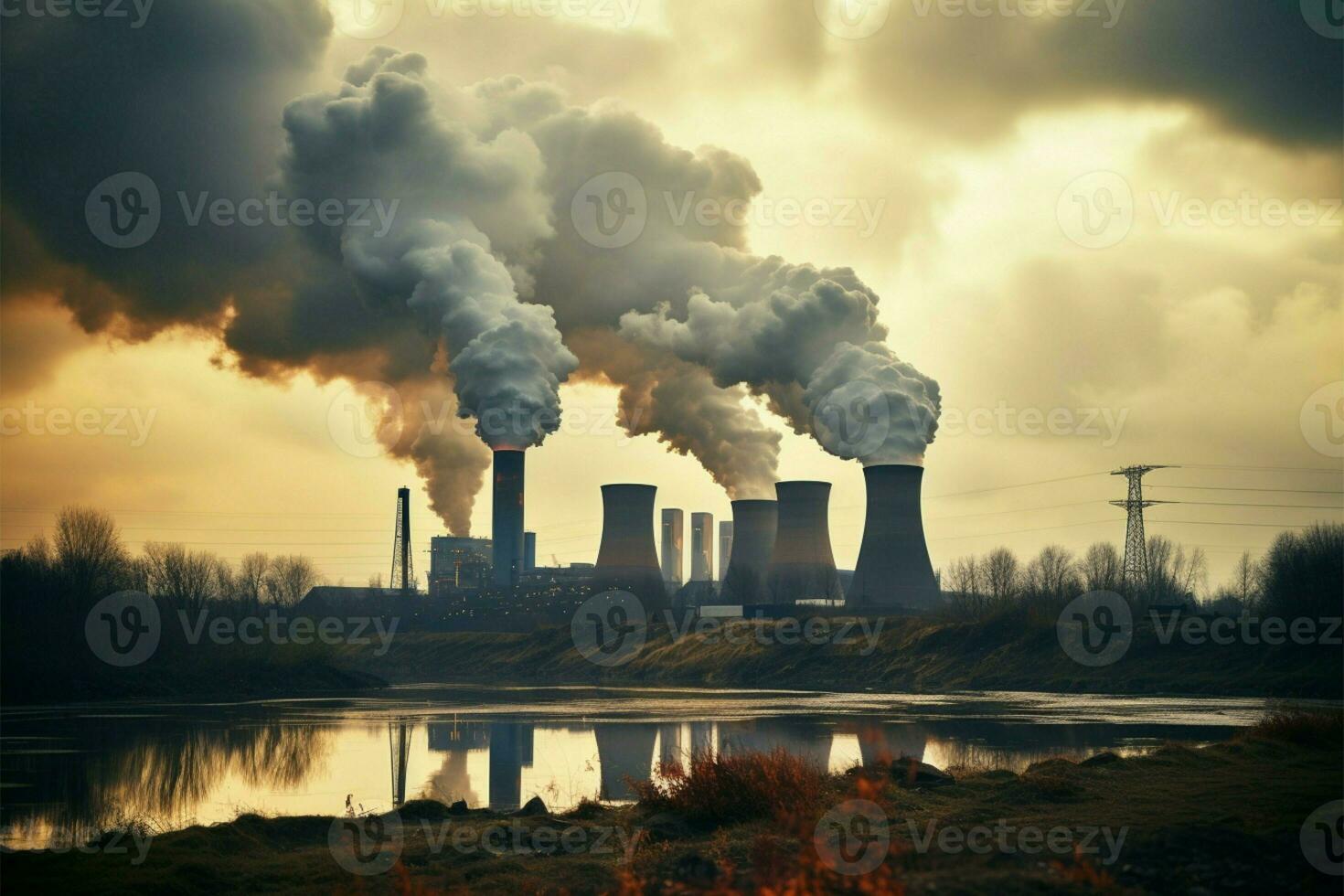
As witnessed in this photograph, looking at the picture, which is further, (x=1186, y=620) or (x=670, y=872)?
(x=1186, y=620)

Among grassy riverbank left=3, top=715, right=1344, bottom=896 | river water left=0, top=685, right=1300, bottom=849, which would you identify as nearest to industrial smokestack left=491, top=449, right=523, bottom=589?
river water left=0, top=685, right=1300, bottom=849

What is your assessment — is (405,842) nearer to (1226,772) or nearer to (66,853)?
(66,853)

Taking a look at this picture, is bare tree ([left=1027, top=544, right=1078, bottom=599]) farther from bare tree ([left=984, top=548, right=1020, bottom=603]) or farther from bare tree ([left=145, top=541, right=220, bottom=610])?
bare tree ([left=145, top=541, right=220, bottom=610])

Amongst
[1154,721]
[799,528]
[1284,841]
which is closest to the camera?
[1284,841]

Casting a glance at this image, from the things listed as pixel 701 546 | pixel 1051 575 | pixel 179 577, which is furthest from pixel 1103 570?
pixel 701 546

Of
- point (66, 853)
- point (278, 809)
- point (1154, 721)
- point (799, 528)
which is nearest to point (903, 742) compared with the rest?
point (1154, 721)

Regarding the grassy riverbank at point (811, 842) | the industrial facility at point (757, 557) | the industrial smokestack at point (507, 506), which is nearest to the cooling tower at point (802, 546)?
the industrial facility at point (757, 557)
